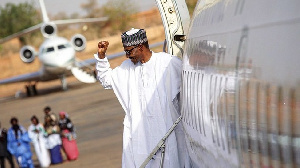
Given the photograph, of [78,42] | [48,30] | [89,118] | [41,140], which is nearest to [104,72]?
[41,140]

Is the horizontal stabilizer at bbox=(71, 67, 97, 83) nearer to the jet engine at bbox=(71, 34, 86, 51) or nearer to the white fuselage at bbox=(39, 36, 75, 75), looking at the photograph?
the white fuselage at bbox=(39, 36, 75, 75)

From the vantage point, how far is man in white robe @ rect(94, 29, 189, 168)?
5.51 metres

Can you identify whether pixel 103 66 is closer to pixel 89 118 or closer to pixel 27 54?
pixel 89 118

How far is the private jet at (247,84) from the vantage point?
254 centimetres

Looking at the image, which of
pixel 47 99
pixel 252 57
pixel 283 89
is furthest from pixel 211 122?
pixel 47 99

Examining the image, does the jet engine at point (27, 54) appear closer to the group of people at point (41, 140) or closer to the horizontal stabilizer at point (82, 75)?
the horizontal stabilizer at point (82, 75)

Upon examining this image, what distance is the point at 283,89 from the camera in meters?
2.58

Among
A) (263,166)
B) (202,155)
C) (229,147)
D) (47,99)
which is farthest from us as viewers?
(47,99)

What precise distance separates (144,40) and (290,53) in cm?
330

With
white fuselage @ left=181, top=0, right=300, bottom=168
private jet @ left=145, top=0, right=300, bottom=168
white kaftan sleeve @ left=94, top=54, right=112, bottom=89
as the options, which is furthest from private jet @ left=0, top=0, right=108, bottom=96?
white fuselage @ left=181, top=0, right=300, bottom=168

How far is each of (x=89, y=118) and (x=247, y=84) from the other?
2316 centimetres

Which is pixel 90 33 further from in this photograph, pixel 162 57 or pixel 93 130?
pixel 162 57

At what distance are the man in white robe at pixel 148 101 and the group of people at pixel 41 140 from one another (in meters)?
9.04

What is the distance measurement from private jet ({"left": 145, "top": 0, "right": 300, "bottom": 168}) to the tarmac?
30.5ft
